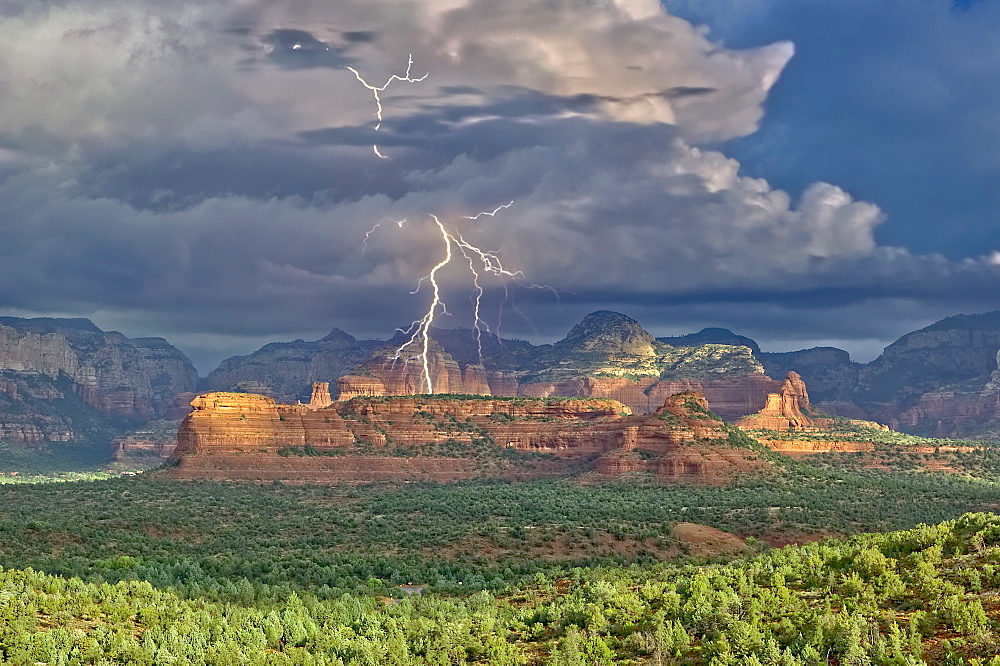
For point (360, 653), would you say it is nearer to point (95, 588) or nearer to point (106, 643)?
point (106, 643)

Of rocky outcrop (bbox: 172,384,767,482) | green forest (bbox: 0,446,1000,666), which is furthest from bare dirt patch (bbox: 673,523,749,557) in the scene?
rocky outcrop (bbox: 172,384,767,482)

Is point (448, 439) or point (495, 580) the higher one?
point (448, 439)

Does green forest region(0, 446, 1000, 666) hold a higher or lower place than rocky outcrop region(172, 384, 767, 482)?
lower

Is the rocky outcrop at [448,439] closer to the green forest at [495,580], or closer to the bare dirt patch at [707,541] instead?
the green forest at [495,580]

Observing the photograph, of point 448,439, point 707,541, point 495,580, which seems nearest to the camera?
point 495,580

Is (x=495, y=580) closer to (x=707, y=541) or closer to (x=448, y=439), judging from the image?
(x=707, y=541)

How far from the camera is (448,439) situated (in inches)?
5807

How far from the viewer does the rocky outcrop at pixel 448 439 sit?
127 meters

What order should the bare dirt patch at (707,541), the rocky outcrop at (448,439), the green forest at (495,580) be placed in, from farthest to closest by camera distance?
the rocky outcrop at (448,439)
the bare dirt patch at (707,541)
the green forest at (495,580)

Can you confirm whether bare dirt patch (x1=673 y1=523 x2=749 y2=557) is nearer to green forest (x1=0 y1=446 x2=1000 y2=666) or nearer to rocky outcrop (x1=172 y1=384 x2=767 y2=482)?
green forest (x1=0 y1=446 x2=1000 y2=666)

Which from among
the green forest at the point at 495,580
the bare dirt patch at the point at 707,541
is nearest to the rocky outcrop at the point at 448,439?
the green forest at the point at 495,580

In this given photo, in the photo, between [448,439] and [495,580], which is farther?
[448,439]

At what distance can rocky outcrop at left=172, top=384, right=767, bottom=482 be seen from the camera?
127 m

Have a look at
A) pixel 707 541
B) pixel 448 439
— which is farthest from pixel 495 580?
pixel 448 439
